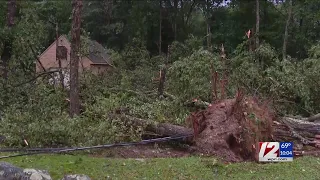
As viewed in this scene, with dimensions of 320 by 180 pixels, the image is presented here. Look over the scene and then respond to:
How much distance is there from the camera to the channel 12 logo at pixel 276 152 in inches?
294

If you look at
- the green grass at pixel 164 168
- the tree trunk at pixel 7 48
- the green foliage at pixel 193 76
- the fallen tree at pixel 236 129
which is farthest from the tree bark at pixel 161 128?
the tree trunk at pixel 7 48

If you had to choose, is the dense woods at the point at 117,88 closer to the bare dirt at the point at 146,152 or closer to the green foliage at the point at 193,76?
the green foliage at the point at 193,76

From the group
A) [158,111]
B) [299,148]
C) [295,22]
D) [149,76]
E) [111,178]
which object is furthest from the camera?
[295,22]

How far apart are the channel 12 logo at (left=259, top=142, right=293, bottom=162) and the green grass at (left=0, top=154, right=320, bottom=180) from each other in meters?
0.13

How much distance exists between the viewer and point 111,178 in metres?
6.52

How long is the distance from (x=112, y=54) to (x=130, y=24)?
459 inches

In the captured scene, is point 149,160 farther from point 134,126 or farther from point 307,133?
point 307,133

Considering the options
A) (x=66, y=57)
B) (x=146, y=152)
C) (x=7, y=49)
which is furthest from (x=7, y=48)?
(x=66, y=57)

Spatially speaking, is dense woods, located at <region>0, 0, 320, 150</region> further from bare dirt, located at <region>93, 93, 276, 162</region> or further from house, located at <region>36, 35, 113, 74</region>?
house, located at <region>36, 35, 113, 74</region>

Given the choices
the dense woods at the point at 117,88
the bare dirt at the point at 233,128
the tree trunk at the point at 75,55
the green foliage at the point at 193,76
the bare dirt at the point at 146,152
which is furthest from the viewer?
the green foliage at the point at 193,76

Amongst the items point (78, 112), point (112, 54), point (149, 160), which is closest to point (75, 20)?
point (78, 112)

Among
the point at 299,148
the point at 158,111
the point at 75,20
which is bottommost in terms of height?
the point at 299,148

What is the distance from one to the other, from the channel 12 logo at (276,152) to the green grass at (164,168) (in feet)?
0.42

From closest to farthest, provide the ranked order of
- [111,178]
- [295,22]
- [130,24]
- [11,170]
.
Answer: [11,170]
[111,178]
[295,22]
[130,24]
